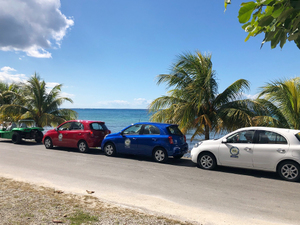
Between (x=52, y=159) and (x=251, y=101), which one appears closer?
(x=52, y=159)

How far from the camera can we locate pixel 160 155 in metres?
10.3

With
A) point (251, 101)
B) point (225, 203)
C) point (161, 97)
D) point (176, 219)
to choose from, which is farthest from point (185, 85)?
point (176, 219)

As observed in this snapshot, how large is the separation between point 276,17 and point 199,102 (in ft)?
31.8

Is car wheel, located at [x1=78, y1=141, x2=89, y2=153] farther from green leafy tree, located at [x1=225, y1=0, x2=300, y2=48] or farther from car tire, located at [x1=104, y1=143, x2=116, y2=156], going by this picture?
green leafy tree, located at [x1=225, y1=0, x2=300, y2=48]

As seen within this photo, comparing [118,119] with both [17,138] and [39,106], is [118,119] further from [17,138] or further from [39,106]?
[17,138]

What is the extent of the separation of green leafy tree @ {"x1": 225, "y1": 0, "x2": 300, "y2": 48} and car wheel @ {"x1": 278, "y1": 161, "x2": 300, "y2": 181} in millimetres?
6207

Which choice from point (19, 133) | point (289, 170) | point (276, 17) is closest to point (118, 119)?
point (19, 133)

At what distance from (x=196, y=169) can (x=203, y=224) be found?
15.8 feet

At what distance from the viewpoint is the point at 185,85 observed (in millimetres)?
13273

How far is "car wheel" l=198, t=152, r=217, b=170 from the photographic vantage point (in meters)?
8.95

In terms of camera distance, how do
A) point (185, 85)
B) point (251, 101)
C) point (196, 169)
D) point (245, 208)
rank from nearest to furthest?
point (245, 208)
point (196, 169)
point (251, 101)
point (185, 85)

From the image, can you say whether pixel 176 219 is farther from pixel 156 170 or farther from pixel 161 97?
pixel 161 97

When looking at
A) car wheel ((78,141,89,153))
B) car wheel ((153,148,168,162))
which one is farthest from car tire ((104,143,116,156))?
car wheel ((153,148,168,162))

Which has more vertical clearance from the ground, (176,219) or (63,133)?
(63,133)
